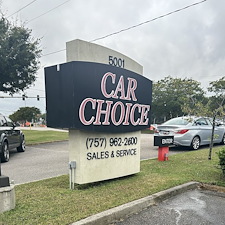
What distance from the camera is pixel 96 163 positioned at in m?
4.91

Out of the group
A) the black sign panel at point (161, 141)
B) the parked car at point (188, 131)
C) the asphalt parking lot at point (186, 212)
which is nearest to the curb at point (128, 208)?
the asphalt parking lot at point (186, 212)

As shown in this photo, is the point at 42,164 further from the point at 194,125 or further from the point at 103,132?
the point at 194,125

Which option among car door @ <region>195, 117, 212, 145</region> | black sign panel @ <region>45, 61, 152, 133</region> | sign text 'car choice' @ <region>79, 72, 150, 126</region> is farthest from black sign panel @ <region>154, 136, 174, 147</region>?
car door @ <region>195, 117, 212, 145</region>

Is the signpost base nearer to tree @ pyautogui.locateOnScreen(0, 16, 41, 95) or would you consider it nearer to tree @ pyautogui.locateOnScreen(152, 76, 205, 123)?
tree @ pyautogui.locateOnScreen(0, 16, 41, 95)

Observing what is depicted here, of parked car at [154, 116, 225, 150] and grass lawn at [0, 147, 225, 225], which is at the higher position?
parked car at [154, 116, 225, 150]

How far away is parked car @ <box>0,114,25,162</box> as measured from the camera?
27.2ft

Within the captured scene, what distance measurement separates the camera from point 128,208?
3.80m

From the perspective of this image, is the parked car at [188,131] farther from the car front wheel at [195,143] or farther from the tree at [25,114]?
the tree at [25,114]

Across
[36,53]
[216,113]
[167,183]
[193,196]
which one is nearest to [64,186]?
[167,183]

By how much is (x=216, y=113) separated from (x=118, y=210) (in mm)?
5100

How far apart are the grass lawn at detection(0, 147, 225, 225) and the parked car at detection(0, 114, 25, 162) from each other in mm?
3615

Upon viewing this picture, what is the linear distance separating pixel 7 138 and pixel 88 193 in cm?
555

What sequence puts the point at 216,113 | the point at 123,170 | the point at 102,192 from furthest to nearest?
the point at 216,113 → the point at 123,170 → the point at 102,192

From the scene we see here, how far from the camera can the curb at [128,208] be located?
3336 mm
